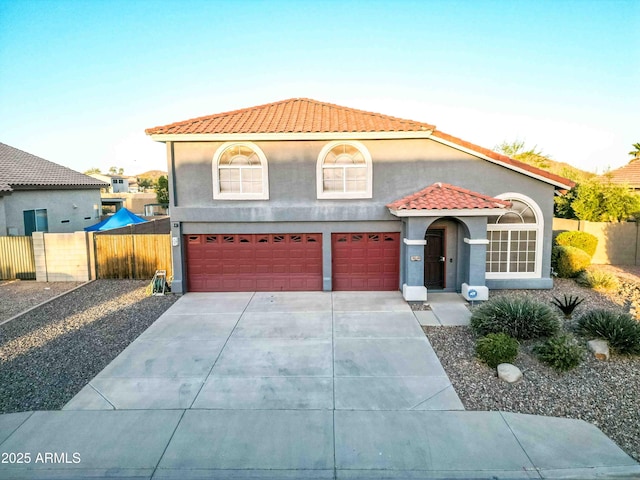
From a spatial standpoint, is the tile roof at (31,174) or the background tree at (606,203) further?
the tile roof at (31,174)

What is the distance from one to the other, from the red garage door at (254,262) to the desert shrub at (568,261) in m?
9.00

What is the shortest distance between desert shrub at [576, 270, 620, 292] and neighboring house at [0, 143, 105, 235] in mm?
22675

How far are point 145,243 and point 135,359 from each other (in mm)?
8000

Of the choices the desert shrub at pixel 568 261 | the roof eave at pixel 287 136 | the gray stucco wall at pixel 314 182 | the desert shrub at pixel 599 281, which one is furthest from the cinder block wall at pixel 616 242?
the roof eave at pixel 287 136

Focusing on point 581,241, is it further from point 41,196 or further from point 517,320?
point 41,196

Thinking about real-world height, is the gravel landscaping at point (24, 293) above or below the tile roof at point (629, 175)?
below

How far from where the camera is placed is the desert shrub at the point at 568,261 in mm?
15266

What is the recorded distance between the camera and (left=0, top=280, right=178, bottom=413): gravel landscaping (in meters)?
7.38

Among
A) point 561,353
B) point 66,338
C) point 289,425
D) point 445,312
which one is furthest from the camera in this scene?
point 445,312

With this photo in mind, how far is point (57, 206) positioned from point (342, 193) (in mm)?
16288

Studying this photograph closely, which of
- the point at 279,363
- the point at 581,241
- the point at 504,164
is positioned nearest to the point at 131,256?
the point at 279,363

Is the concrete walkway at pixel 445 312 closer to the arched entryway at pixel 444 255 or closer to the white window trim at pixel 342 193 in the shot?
the arched entryway at pixel 444 255

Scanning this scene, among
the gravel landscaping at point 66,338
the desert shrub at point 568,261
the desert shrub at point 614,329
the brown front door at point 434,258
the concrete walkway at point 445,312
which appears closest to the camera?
the gravel landscaping at point 66,338

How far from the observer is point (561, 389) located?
718cm
